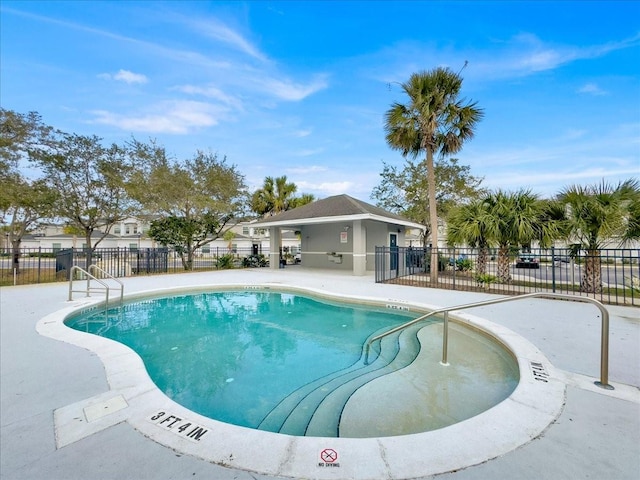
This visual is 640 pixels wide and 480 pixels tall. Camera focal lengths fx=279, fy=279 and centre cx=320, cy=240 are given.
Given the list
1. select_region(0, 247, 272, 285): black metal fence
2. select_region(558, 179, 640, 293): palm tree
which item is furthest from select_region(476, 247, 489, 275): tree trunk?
select_region(0, 247, 272, 285): black metal fence

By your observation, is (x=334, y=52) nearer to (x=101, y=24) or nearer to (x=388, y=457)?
(x=101, y=24)

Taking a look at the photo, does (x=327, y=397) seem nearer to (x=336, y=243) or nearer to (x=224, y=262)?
(x=336, y=243)

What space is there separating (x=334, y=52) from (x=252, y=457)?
1550 cm

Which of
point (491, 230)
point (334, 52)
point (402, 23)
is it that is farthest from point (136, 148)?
point (491, 230)

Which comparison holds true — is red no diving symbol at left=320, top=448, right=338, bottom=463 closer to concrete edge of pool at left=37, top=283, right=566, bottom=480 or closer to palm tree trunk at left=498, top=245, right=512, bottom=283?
concrete edge of pool at left=37, top=283, right=566, bottom=480

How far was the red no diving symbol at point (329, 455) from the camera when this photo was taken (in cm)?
201

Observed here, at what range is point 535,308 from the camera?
→ 6980 mm

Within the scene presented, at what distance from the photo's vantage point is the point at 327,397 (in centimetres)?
361

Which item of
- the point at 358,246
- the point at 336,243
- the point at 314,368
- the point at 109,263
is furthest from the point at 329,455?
the point at 109,263

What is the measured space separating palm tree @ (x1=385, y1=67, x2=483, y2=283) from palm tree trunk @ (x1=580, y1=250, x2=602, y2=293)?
4.53m

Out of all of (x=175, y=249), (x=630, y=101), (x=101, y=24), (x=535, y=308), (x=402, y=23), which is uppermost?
(x=402, y=23)

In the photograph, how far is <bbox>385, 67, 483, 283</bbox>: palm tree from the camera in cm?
1086

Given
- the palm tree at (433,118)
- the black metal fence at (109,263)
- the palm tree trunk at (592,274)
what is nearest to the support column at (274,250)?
the black metal fence at (109,263)

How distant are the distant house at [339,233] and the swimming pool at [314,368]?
6.55 meters
